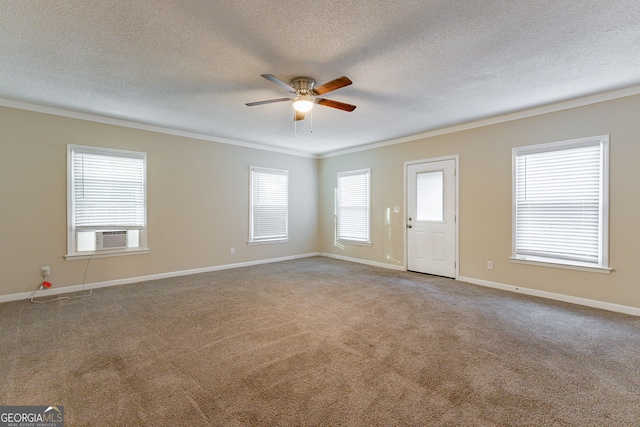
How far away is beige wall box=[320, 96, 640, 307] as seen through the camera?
338 centimetres

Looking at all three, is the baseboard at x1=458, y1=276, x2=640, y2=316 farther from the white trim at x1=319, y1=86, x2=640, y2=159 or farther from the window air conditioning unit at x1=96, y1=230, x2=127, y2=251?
the window air conditioning unit at x1=96, y1=230, x2=127, y2=251

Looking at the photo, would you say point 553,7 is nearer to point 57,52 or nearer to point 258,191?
point 57,52

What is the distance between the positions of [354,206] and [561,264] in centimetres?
381

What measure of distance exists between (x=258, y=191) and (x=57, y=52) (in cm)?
397

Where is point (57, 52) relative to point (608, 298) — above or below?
above

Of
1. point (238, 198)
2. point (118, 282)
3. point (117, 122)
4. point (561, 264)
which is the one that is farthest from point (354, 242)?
point (117, 122)

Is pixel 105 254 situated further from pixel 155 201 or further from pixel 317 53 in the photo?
pixel 317 53

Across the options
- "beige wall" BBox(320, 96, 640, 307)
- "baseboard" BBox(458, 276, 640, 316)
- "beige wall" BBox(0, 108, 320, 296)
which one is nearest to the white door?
"beige wall" BBox(320, 96, 640, 307)

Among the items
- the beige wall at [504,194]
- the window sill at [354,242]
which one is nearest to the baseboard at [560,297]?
the beige wall at [504,194]

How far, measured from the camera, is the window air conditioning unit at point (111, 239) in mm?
4391

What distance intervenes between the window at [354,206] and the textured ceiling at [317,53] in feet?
8.05

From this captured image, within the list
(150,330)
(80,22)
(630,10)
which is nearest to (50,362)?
(150,330)

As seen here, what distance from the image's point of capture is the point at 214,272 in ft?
18.0

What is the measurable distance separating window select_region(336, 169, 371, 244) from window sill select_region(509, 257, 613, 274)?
2.85m
